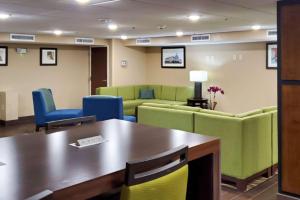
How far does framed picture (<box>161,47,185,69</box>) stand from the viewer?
8992mm

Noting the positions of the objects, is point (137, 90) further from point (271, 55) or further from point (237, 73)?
point (271, 55)

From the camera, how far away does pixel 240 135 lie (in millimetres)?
3770

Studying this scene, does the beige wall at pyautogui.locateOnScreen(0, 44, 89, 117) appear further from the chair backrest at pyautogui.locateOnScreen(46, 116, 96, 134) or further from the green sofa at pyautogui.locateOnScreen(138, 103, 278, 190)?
the chair backrest at pyautogui.locateOnScreen(46, 116, 96, 134)

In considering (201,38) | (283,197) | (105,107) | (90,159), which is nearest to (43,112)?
(105,107)

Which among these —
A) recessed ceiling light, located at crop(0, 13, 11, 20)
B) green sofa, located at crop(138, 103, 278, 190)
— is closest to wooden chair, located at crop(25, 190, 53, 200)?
green sofa, located at crop(138, 103, 278, 190)

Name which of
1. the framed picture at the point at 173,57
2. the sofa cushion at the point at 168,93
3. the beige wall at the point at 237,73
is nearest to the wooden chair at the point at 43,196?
the beige wall at the point at 237,73

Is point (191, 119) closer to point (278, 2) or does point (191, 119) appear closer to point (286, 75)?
point (286, 75)

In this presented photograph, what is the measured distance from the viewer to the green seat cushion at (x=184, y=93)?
8.44 metres

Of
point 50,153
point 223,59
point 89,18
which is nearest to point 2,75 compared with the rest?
point 89,18

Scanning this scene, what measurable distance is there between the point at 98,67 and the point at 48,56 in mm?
1365

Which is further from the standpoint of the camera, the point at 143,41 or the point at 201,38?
the point at 143,41

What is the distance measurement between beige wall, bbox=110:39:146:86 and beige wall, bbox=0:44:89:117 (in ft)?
3.38

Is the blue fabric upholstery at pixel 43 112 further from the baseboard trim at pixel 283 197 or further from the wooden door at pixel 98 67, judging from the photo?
the baseboard trim at pixel 283 197

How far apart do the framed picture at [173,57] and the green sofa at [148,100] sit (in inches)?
25.6
